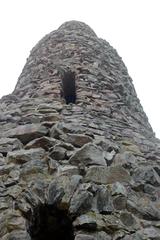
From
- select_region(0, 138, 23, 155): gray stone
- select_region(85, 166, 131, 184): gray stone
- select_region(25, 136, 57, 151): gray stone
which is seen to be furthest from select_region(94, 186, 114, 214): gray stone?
select_region(0, 138, 23, 155): gray stone

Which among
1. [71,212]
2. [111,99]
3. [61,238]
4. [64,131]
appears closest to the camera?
[71,212]

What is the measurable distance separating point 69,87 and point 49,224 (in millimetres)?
3634

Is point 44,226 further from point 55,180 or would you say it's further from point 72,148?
point 72,148

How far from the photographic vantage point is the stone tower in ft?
13.7

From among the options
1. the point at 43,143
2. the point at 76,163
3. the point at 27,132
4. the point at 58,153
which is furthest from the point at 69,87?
the point at 76,163

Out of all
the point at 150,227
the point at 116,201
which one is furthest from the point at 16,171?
the point at 150,227

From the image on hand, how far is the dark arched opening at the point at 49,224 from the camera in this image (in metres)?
4.29

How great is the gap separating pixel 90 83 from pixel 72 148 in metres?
2.65

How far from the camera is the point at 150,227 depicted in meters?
4.25

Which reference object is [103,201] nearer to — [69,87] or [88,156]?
[88,156]

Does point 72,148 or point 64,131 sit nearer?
point 72,148

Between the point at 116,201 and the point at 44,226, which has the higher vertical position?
the point at 116,201

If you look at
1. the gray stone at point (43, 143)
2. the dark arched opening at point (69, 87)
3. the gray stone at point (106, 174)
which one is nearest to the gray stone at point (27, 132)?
the gray stone at point (43, 143)

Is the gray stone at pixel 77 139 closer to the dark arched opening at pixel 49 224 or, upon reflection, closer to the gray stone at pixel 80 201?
the gray stone at pixel 80 201
